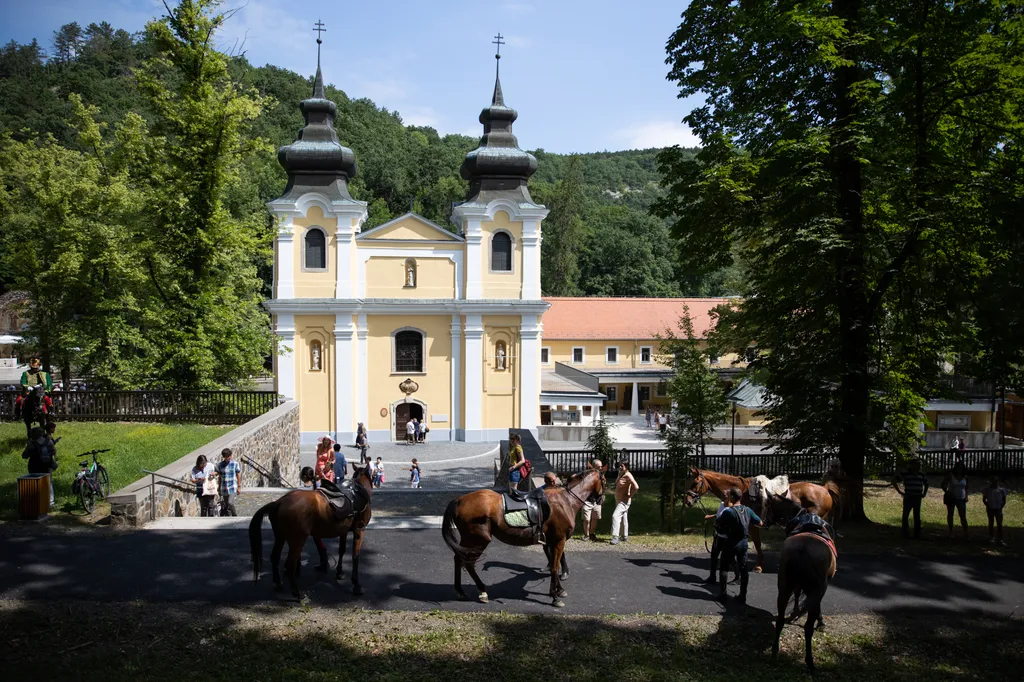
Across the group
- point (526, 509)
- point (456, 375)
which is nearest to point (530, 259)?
point (456, 375)

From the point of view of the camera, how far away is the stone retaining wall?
10.6 metres

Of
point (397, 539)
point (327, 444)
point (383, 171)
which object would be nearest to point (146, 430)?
point (327, 444)

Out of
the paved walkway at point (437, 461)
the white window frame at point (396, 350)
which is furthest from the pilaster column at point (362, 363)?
the paved walkway at point (437, 461)

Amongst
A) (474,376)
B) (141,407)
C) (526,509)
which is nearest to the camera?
(526,509)

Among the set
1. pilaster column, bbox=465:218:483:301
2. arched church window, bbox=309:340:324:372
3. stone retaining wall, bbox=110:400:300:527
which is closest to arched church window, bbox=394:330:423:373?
pilaster column, bbox=465:218:483:301

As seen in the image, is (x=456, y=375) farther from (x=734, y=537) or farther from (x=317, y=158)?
(x=734, y=537)

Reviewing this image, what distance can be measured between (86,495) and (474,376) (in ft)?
71.6

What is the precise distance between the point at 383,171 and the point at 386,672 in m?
71.6

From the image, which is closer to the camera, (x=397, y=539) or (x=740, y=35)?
(x=397, y=539)

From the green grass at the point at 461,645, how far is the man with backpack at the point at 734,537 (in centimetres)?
44

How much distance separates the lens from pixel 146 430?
17.5 m

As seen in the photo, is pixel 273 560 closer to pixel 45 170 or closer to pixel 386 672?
pixel 386 672

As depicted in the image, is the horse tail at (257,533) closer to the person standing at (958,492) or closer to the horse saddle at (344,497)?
the horse saddle at (344,497)

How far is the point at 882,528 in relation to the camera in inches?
516
